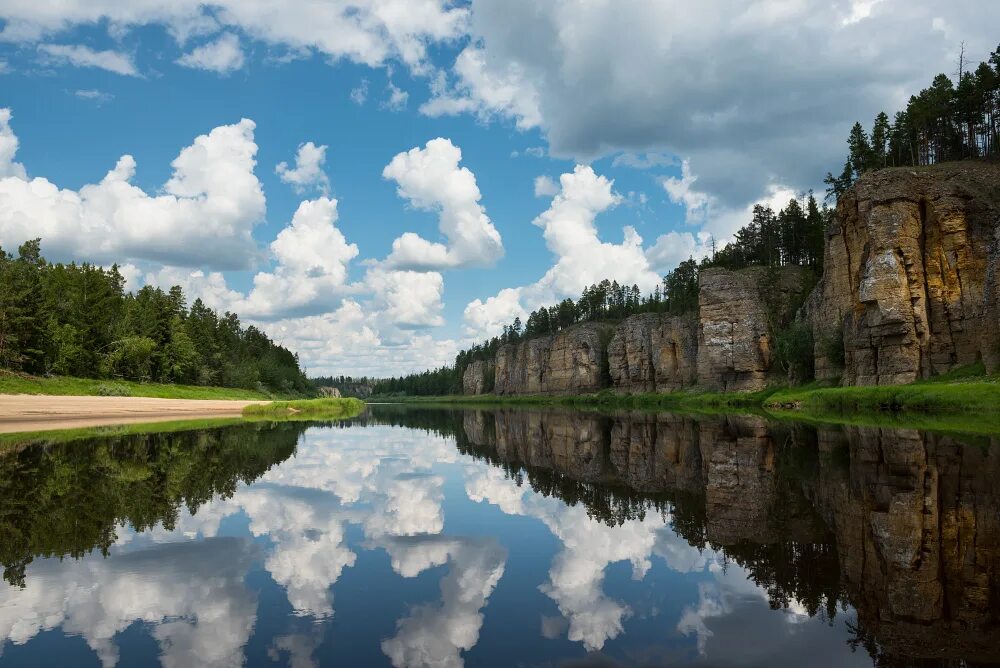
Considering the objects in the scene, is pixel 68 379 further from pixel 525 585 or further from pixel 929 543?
pixel 929 543

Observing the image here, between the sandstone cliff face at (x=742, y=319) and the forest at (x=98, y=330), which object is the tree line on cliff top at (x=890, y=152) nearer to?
the sandstone cliff face at (x=742, y=319)

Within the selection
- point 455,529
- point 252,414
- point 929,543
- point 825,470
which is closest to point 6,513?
point 455,529

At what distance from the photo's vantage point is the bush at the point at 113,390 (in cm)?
5928

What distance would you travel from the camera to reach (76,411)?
152ft

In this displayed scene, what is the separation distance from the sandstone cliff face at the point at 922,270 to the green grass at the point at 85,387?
73.5 metres

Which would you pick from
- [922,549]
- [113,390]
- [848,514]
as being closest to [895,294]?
[848,514]

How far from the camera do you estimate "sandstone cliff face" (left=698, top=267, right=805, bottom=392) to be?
7812 cm

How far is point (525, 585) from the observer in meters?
8.10

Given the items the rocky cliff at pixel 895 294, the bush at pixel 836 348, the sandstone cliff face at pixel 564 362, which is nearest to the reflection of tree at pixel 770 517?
the rocky cliff at pixel 895 294

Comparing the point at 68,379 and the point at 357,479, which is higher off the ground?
the point at 68,379

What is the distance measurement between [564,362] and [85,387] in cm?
9737

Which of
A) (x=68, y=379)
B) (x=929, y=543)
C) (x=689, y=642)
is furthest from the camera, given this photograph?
(x=68, y=379)

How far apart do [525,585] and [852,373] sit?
56472 millimetres

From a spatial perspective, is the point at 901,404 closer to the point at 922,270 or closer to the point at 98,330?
the point at 922,270
